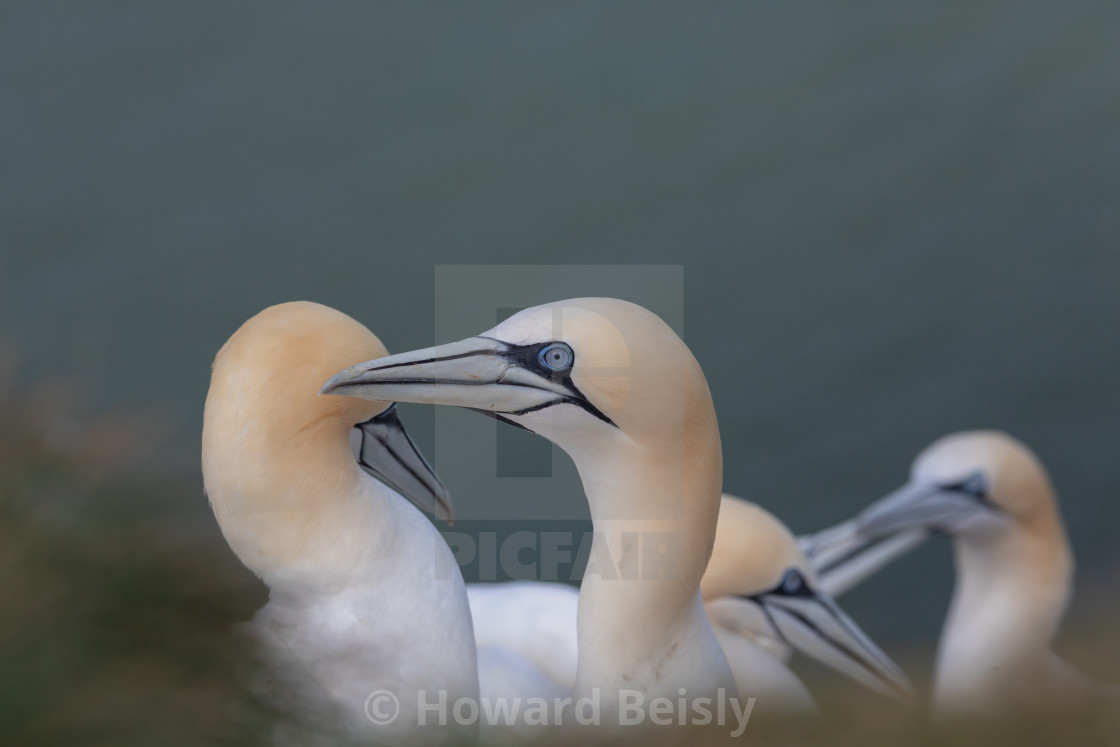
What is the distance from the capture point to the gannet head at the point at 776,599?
3.85m

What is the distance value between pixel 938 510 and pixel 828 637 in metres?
1.16

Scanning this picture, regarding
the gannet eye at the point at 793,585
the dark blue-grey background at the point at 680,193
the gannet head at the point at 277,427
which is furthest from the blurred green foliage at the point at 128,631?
the dark blue-grey background at the point at 680,193

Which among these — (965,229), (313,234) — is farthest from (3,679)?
(965,229)

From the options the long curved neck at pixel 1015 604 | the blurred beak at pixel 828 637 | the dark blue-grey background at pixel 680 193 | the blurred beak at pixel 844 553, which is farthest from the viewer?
the dark blue-grey background at pixel 680 193

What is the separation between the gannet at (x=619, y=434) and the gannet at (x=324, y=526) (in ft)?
0.94

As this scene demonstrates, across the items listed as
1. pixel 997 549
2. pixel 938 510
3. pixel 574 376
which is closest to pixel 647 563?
pixel 574 376

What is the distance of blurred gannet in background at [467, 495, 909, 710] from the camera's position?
12.3 feet

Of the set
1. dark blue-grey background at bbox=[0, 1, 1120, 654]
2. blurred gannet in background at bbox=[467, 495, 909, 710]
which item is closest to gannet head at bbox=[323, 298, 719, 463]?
blurred gannet in background at bbox=[467, 495, 909, 710]

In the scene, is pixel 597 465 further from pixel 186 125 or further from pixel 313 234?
pixel 186 125

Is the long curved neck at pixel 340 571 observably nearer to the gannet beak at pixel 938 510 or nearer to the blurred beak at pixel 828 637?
the blurred beak at pixel 828 637

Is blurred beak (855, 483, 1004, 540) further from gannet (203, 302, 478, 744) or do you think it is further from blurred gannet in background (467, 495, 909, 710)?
gannet (203, 302, 478, 744)

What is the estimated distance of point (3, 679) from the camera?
4.16 ft

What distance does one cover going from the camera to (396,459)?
3207 mm

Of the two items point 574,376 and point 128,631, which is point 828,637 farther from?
point 128,631
